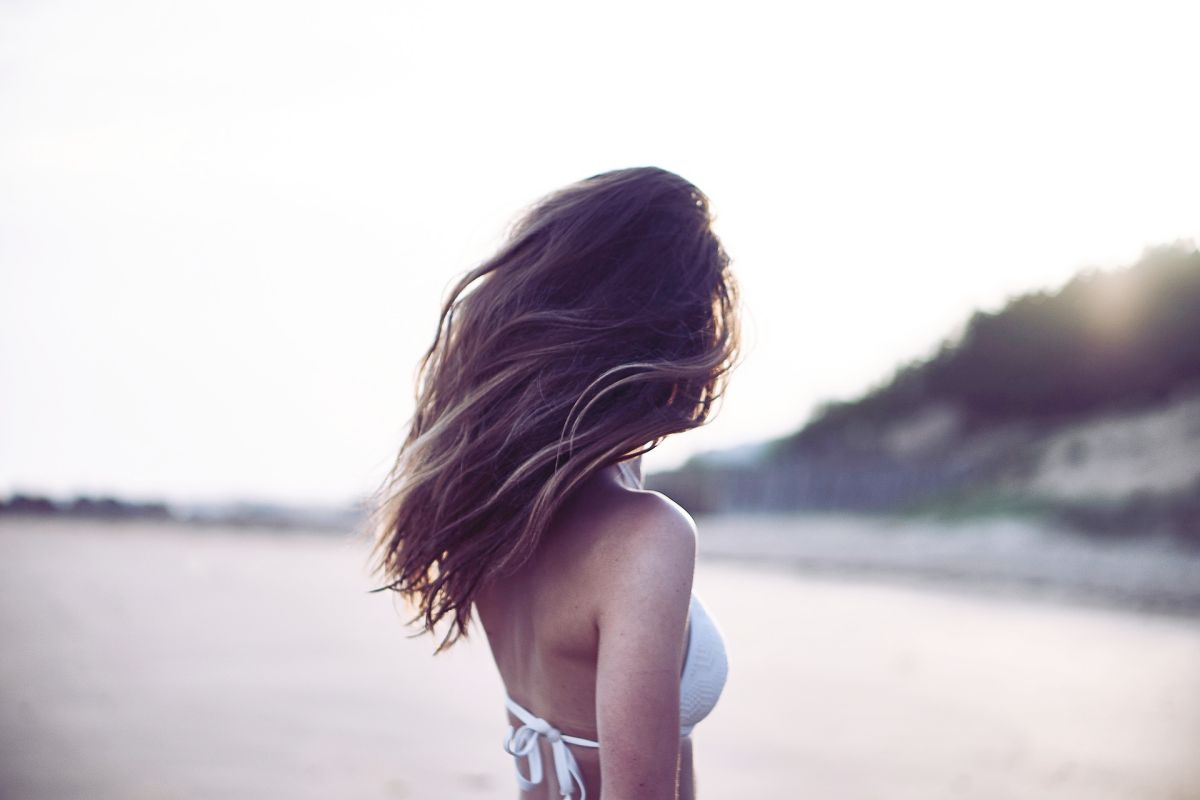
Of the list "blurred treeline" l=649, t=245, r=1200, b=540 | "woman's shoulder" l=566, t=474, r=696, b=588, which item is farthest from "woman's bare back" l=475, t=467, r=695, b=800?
"blurred treeline" l=649, t=245, r=1200, b=540

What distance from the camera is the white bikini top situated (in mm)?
1712

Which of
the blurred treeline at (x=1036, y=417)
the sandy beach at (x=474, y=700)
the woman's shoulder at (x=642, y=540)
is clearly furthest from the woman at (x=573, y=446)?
the blurred treeline at (x=1036, y=417)

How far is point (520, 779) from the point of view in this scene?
1854mm

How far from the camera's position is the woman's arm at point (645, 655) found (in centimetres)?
138

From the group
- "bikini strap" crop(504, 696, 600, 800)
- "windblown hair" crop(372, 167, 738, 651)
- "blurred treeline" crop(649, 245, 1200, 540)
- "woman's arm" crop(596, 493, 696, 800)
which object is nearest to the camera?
"woman's arm" crop(596, 493, 696, 800)

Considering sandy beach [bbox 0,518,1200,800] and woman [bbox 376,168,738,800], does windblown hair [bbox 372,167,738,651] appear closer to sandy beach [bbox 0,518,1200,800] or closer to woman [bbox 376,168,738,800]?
woman [bbox 376,168,738,800]

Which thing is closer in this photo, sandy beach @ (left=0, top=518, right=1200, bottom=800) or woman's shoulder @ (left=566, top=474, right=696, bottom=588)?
woman's shoulder @ (left=566, top=474, right=696, bottom=588)

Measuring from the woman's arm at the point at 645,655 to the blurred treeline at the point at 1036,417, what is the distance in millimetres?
19271

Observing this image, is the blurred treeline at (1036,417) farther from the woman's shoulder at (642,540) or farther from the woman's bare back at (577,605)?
the woman's shoulder at (642,540)

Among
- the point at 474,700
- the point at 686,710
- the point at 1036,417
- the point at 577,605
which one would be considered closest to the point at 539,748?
the point at 686,710

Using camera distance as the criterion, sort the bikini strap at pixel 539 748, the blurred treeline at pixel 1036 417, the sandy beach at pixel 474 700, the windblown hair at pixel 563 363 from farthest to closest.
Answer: the blurred treeline at pixel 1036 417 < the sandy beach at pixel 474 700 < the bikini strap at pixel 539 748 < the windblown hair at pixel 563 363

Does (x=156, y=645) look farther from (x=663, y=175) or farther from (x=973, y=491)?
(x=973, y=491)

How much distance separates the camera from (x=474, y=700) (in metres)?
7.88

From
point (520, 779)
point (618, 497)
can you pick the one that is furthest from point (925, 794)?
point (618, 497)
